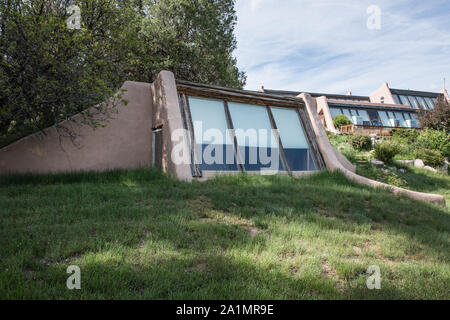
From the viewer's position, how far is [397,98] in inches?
1312

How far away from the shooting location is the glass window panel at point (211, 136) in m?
7.69

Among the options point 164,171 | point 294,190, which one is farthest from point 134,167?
point 294,190

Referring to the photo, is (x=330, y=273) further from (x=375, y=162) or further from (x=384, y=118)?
(x=384, y=118)

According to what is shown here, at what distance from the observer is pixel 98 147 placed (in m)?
7.43

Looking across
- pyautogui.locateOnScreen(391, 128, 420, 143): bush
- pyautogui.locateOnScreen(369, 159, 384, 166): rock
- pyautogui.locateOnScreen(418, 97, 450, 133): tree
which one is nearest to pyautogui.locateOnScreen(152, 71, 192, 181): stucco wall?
pyautogui.locateOnScreen(369, 159, 384, 166): rock

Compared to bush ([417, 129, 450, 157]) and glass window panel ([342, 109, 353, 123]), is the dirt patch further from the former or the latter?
glass window panel ([342, 109, 353, 123])

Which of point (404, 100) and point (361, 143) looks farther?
point (404, 100)

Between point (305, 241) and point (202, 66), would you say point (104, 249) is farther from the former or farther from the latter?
point (202, 66)

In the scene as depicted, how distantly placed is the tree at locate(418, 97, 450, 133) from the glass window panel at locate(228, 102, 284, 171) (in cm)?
1663

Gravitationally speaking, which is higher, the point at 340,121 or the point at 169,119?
the point at 340,121

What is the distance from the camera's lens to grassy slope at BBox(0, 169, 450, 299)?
2441mm

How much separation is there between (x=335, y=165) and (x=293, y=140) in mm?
1575

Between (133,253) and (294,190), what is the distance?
4243 millimetres

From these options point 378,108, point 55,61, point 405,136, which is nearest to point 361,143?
point 405,136
